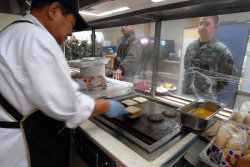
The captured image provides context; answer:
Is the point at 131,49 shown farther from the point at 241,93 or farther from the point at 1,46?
the point at 1,46

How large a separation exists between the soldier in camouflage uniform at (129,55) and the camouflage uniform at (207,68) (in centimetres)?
69

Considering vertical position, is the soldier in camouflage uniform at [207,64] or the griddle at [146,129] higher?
the soldier in camouflage uniform at [207,64]

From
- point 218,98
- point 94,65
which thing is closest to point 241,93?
point 218,98

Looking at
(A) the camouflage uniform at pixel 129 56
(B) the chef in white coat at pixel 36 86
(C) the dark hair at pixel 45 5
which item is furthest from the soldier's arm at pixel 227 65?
(C) the dark hair at pixel 45 5

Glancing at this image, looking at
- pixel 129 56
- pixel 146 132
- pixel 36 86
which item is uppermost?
pixel 129 56

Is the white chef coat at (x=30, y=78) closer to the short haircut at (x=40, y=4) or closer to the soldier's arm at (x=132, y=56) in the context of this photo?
the short haircut at (x=40, y=4)

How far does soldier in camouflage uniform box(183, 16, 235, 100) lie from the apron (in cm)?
120

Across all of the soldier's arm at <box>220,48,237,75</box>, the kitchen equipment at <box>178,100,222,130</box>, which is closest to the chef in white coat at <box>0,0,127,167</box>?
the kitchen equipment at <box>178,100,222,130</box>

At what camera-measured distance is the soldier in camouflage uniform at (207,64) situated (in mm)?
1477

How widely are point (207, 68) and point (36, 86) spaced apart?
1506 millimetres

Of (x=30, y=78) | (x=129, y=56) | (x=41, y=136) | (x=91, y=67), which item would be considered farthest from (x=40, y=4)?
(x=129, y=56)

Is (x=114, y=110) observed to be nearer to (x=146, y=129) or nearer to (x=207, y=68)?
(x=146, y=129)

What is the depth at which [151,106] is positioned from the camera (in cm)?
120

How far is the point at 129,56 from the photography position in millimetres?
2252
